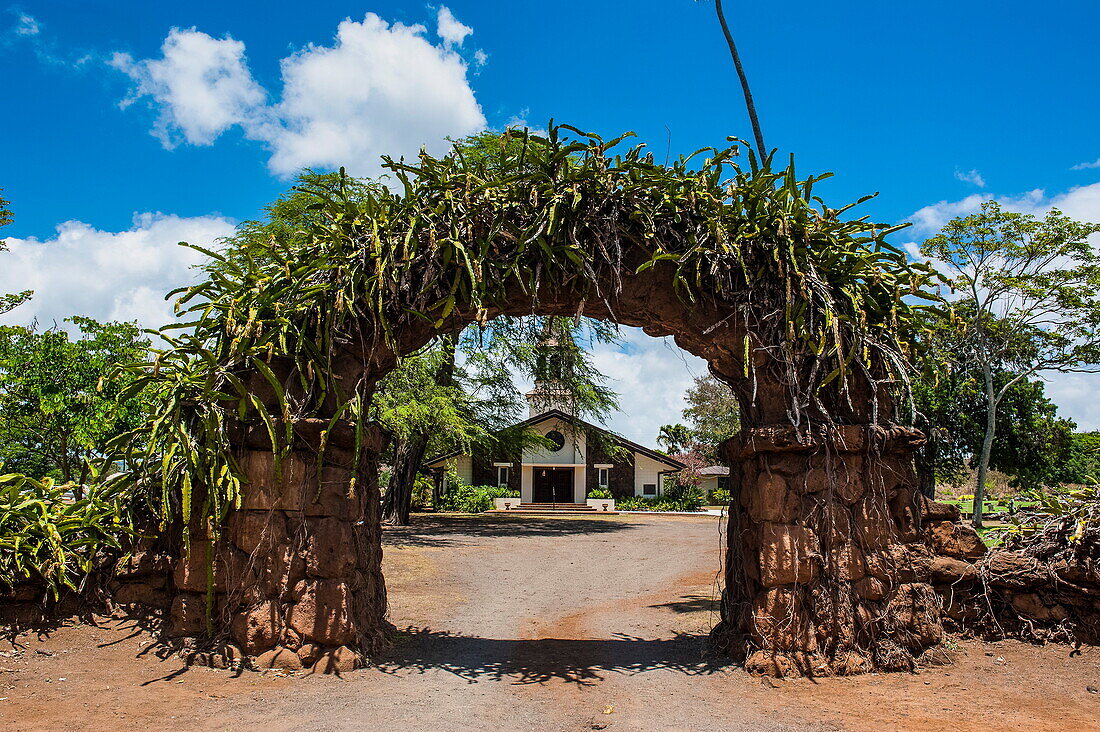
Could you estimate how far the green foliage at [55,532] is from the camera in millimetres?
5547

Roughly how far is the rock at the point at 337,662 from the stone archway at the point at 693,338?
0.02m

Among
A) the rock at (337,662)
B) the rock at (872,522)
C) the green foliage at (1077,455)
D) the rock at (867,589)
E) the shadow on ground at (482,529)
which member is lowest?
the shadow on ground at (482,529)

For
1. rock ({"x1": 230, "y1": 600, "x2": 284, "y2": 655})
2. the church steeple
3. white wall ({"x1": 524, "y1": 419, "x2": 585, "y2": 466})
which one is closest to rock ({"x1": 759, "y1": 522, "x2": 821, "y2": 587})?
A: rock ({"x1": 230, "y1": 600, "x2": 284, "y2": 655})

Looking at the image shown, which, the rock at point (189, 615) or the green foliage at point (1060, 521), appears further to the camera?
the green foliage at point (1060, 521)

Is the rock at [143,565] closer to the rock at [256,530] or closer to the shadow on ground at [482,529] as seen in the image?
the rock at [256,530]

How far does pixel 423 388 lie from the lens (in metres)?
19.2

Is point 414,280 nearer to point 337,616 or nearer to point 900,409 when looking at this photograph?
point 337,616

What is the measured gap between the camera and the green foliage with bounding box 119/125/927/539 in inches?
217

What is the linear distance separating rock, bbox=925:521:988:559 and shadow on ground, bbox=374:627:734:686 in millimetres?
1886

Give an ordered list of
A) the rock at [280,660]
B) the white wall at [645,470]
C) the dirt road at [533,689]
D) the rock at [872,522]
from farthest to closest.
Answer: the white wall at [645,470], the rock at [872,522], the rock at [280,660], the dirt road at [533,689]

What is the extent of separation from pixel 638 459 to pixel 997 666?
31.5 m

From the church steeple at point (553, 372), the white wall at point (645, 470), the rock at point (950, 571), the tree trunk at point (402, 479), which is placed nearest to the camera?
the rock at point (950, 571)

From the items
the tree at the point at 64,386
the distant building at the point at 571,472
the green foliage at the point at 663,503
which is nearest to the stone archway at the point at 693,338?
the tree at the point at 64,386

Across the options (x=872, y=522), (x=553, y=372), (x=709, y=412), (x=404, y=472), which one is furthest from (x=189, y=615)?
(x=709, y=412)
